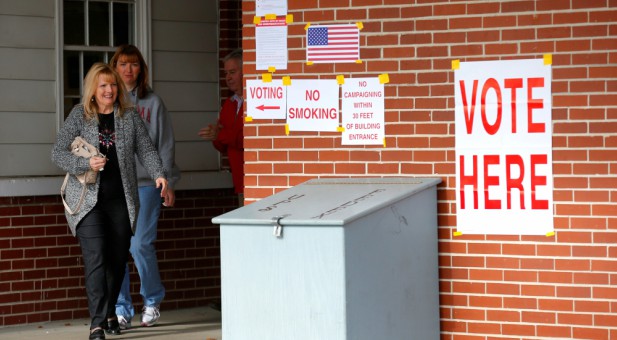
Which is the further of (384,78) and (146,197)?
(146,197)

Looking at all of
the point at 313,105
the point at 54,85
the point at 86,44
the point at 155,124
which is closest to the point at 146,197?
the point at 155,124

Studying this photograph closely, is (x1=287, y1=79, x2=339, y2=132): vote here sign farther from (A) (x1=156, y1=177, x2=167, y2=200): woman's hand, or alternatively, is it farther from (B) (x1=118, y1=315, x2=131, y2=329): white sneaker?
(B) (x1=118, y1=315, x2=131, y2=329): white sneaker

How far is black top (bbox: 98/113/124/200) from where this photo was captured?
8.85m

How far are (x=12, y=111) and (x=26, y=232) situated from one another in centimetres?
96

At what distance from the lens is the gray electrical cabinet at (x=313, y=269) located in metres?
6.00

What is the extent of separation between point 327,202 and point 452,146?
1.23m

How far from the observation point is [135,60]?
960 centimetres

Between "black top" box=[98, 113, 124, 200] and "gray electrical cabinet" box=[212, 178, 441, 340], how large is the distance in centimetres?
236

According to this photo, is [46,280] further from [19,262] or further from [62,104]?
[62,104]

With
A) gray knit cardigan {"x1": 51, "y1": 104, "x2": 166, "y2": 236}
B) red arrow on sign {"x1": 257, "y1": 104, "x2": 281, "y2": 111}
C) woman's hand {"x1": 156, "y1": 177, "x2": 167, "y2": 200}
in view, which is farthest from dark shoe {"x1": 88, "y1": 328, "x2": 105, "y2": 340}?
red arrow on sign {"x1": 257, "y1": 104, "x2": 281, "y2": 111}

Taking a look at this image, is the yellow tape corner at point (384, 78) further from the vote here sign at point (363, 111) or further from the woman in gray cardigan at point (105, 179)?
the woman in gray cardigan at point (105, 179)

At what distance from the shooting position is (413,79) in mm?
7621

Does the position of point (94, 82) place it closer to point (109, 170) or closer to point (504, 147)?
point (109, 170)

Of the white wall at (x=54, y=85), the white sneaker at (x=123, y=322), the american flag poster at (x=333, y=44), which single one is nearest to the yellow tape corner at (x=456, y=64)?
the american flag poster at (x=333, y=44)
